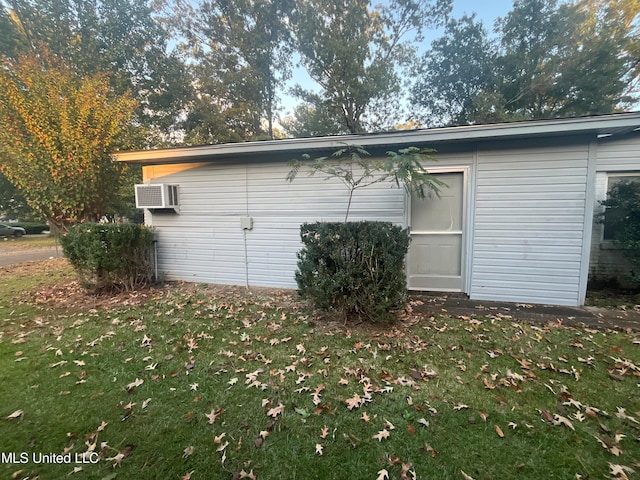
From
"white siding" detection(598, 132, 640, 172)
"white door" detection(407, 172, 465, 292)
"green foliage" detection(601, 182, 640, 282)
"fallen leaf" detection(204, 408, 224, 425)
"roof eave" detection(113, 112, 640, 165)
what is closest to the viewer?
"fallen leaf" detection(204, 408, 224, 425)

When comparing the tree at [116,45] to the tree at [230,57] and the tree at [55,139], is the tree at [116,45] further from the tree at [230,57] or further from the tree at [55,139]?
the tree at [55,139]

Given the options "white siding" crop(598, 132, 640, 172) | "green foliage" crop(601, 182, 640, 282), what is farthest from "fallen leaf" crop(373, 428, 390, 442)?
"white siding" crop(598, 132, 640, 172)

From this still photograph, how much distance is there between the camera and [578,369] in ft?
8.95

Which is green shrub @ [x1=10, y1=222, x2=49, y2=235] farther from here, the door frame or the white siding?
the white siding

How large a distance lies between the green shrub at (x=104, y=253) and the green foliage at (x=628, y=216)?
8326 mm

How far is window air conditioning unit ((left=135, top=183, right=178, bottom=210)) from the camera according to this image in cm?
577

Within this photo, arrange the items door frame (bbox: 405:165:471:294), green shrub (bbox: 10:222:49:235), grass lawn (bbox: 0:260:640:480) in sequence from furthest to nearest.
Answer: green shrub (bbox: 10:222:49:235) < door frame (bbox: 405:165:471:294) < grass lawn (bbox: 0:260:640:480)

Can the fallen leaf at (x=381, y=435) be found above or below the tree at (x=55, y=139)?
below

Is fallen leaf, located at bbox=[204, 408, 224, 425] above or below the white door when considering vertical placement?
below

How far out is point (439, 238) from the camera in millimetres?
4949

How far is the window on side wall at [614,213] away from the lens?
196 inches

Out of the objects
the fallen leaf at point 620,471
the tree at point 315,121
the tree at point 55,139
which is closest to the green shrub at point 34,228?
the tree at point 315,121

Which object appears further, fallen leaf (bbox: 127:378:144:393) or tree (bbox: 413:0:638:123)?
tree (bbox: 413:0:638:123)

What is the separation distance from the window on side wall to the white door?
2726 millimetres
